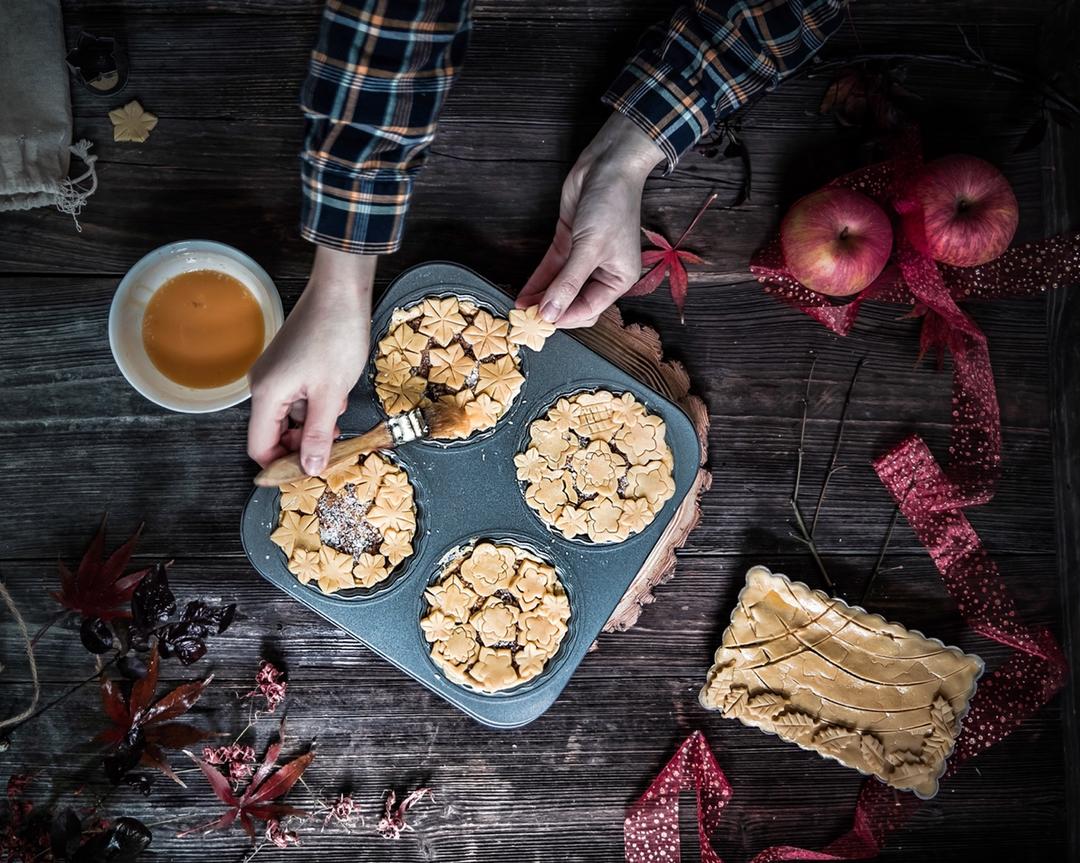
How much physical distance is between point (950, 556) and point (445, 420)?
1029 mm

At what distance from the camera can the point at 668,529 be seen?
4.78ft


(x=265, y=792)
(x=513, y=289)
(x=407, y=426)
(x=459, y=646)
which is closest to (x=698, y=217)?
(x=513, y=289)

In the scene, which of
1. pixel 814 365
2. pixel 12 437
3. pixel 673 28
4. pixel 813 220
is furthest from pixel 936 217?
pixel 12 437

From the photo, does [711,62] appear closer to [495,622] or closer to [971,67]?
[971,67]

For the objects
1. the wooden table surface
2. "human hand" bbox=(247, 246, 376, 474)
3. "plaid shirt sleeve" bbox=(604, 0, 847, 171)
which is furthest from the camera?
the wooden table surface

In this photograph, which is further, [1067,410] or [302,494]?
[1067,410]

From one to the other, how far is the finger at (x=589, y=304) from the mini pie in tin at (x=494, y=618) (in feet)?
1.38

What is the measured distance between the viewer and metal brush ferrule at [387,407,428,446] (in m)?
1.30

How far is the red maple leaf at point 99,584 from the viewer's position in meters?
1.40

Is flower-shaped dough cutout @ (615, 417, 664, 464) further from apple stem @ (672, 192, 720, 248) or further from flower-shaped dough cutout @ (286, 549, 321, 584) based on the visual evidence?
flower-shaped dough cutout @ (286, 549, 321, 584)

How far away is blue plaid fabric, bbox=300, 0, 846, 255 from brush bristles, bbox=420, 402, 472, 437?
1.00 feet

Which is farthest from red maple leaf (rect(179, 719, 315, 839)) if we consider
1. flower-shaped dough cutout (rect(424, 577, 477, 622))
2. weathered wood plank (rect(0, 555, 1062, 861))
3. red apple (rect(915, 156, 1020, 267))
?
red apple (rect(915, 156, 1020, 267))

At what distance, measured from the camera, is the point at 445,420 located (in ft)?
4.37

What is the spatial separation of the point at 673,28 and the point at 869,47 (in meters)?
0.49
